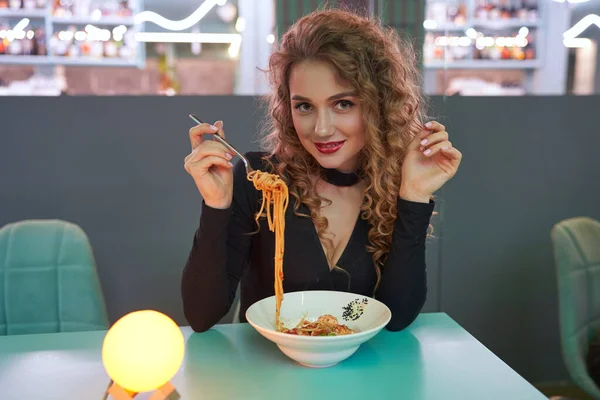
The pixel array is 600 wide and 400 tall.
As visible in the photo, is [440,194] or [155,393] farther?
[440,194]

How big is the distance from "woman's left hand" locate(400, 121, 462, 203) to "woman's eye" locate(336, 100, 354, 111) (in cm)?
20

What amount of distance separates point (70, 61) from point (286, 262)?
194 cm

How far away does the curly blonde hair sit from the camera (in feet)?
4.58

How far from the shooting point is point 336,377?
1.03 m

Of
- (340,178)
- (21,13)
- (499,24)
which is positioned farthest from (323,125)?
(499,24)

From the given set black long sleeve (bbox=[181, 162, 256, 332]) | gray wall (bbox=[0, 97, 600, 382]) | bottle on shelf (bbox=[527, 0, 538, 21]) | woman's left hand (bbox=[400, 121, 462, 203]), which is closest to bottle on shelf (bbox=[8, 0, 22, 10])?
gray wall (bbox=[0, 97, 600, 382])

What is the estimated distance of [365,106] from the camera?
4.64ft

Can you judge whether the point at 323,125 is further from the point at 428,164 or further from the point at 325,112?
the point at 428,164

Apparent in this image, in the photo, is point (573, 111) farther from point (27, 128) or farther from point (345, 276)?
point (27, 128)

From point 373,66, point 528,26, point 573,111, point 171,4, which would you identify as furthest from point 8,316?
point 528,26

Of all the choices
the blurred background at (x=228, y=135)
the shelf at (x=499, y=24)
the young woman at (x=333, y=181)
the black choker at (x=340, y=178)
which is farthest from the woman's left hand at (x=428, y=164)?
the shelf at (x=499, y=24)

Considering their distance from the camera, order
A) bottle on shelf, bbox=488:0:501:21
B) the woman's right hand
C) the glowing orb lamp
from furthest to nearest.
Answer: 1. bottle on shelf, bbox=488:0:501:21
2. the woman's right hand
3. the glowing orb lamp

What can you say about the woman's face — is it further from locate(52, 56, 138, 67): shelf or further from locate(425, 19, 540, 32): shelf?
locate(425, 19, 540, 32): shelf

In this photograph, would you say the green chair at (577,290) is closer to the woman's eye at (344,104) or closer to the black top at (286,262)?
the black top at (286,262)
